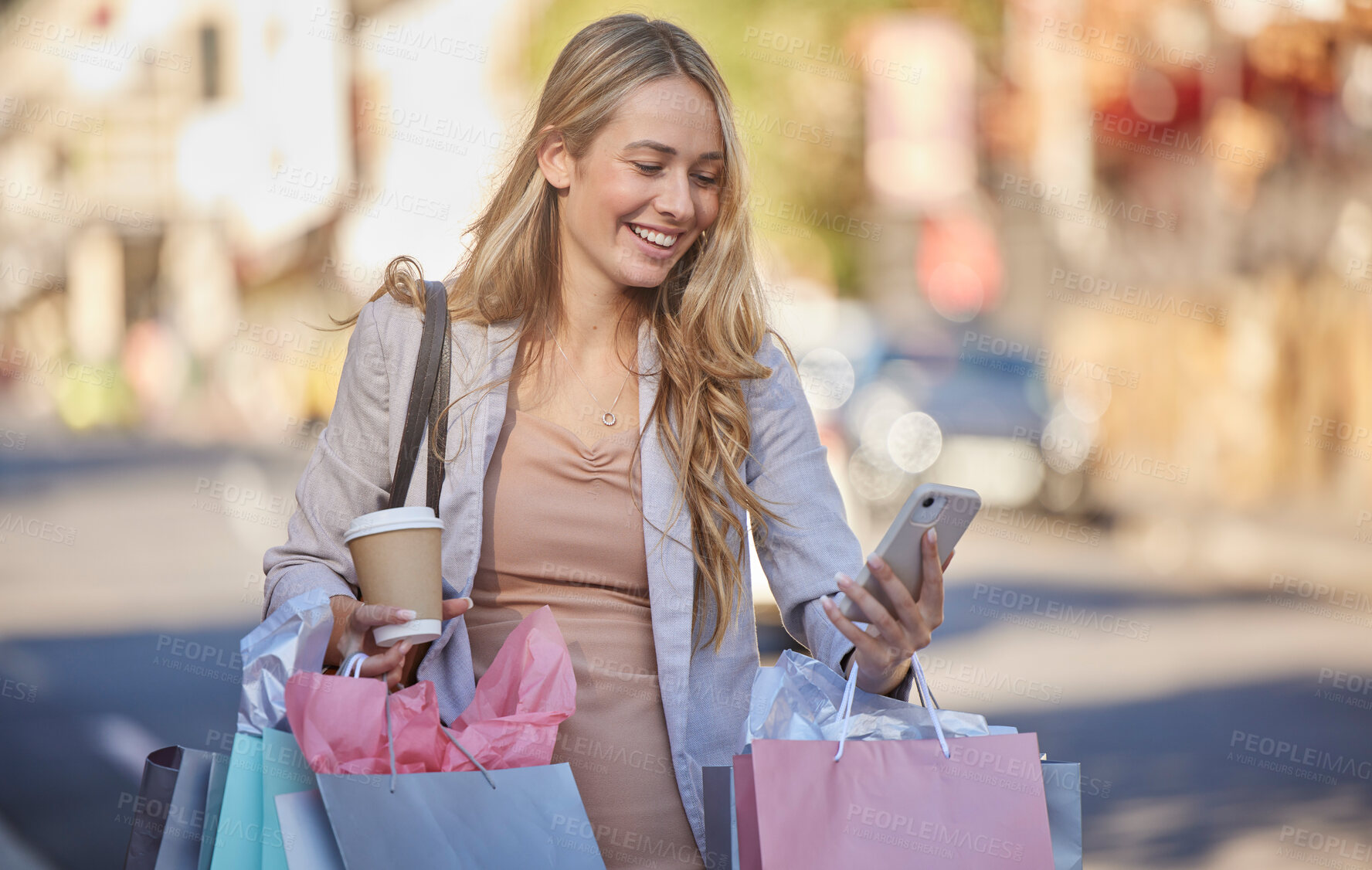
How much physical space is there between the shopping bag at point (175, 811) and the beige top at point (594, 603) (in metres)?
0.52

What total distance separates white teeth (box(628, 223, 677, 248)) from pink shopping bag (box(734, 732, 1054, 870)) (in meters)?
0.91

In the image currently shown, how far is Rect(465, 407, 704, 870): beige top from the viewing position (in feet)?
7.65

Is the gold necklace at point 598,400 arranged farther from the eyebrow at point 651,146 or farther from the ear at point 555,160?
the eyebrow at point 651,146

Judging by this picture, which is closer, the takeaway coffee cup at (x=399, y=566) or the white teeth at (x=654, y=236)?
the takeaway coffee cup at (x=399, y=566)

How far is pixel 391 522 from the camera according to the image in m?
2.15

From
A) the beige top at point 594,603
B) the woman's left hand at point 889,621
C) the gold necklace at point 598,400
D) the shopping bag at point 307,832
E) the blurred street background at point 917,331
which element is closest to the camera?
the shopping bag at point 307,832

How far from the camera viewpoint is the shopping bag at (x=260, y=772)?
6.33ft

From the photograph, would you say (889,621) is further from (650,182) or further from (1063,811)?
(650,182)

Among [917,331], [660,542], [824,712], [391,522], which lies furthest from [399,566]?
[917,331]

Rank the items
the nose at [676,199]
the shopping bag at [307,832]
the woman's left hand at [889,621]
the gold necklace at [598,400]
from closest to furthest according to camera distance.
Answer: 1. the shopping bag at [307,832]
2. the woman's left hand at [889,621]
3. the nose at [676,199]
4. the gold necklace at [598,400]

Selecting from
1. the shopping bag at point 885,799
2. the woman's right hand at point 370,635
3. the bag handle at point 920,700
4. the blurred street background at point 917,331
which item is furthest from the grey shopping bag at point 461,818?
the blurred street background at point 917,331

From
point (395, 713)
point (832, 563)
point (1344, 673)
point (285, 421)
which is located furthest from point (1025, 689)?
point (285, 421)

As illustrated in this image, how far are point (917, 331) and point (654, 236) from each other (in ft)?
87.9

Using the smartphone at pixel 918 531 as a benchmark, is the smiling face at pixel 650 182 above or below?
above
